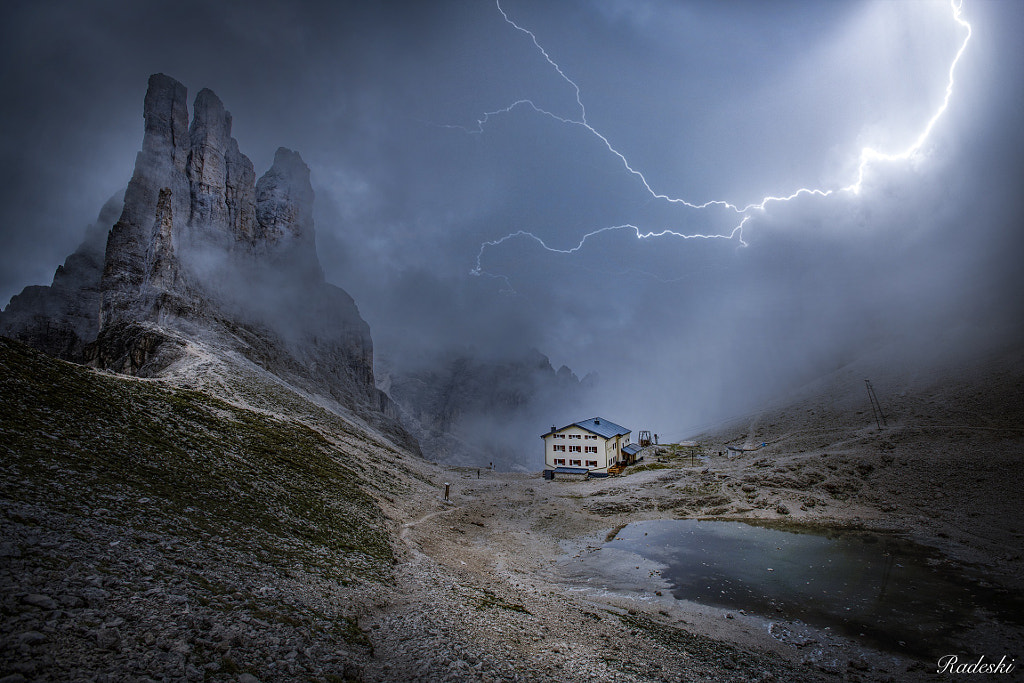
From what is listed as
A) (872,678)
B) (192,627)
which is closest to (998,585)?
(872,678)

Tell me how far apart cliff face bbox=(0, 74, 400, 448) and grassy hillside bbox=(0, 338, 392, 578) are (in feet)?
86.7

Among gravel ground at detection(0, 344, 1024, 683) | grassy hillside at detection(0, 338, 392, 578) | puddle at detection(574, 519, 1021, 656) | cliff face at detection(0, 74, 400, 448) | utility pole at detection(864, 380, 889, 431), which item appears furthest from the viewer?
cliff face at detection(0, 74, 400, 448)

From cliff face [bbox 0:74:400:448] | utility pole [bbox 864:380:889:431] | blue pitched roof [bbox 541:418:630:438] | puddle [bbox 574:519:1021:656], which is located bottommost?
puddle [bbox 574:519:1021:656]

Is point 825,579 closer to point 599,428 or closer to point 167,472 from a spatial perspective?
point 167,472

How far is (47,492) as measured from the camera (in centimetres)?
1420

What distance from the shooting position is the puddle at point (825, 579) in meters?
20.4

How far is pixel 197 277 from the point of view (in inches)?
3063

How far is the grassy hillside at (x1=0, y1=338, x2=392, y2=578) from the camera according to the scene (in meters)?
15.8

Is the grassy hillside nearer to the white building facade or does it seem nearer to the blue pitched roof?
the blue pitched roof

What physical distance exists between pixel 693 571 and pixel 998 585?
1715 cm

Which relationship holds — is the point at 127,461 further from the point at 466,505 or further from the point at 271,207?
the point at 271,207

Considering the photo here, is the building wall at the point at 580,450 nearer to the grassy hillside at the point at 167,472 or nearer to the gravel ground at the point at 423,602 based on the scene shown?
the gravel ground at the point at 423,602

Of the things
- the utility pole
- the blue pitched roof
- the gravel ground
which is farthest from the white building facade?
the utility pole

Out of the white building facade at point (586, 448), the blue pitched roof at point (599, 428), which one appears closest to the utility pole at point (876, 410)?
the white building facade at point (586, 448)
